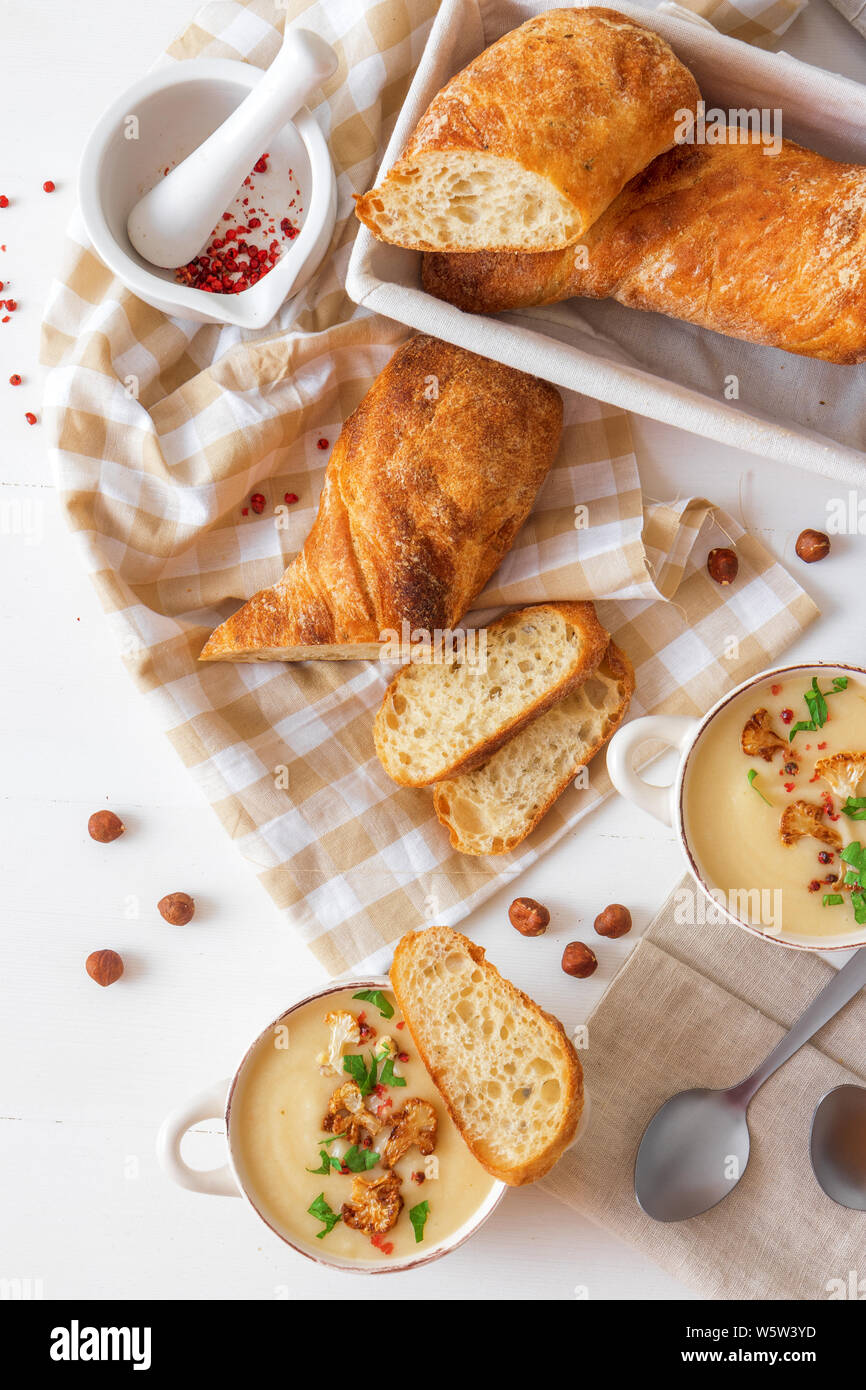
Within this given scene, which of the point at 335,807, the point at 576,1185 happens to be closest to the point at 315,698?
the point at 335,807

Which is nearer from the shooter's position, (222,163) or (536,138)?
(536,138)

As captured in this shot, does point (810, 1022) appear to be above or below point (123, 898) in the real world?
below

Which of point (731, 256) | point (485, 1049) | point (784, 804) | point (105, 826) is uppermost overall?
point (731, 256)

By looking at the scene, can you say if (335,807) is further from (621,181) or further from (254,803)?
(621,181)

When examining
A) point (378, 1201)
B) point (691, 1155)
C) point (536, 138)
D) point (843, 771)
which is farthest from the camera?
point (691, 1155)

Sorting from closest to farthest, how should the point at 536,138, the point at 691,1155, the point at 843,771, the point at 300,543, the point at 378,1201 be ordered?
the point at 536,138, the point at 843,771, the point at 378,1201, the point at 691,1155, the point at 300,543

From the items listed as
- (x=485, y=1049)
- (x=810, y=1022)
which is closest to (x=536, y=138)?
(x=485, y=1049)

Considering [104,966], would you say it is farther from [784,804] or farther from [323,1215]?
[784,804]

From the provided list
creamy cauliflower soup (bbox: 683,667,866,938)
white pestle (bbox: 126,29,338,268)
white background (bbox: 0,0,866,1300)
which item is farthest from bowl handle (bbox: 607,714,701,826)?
white pestle (bbox: 126,29,338,268)
